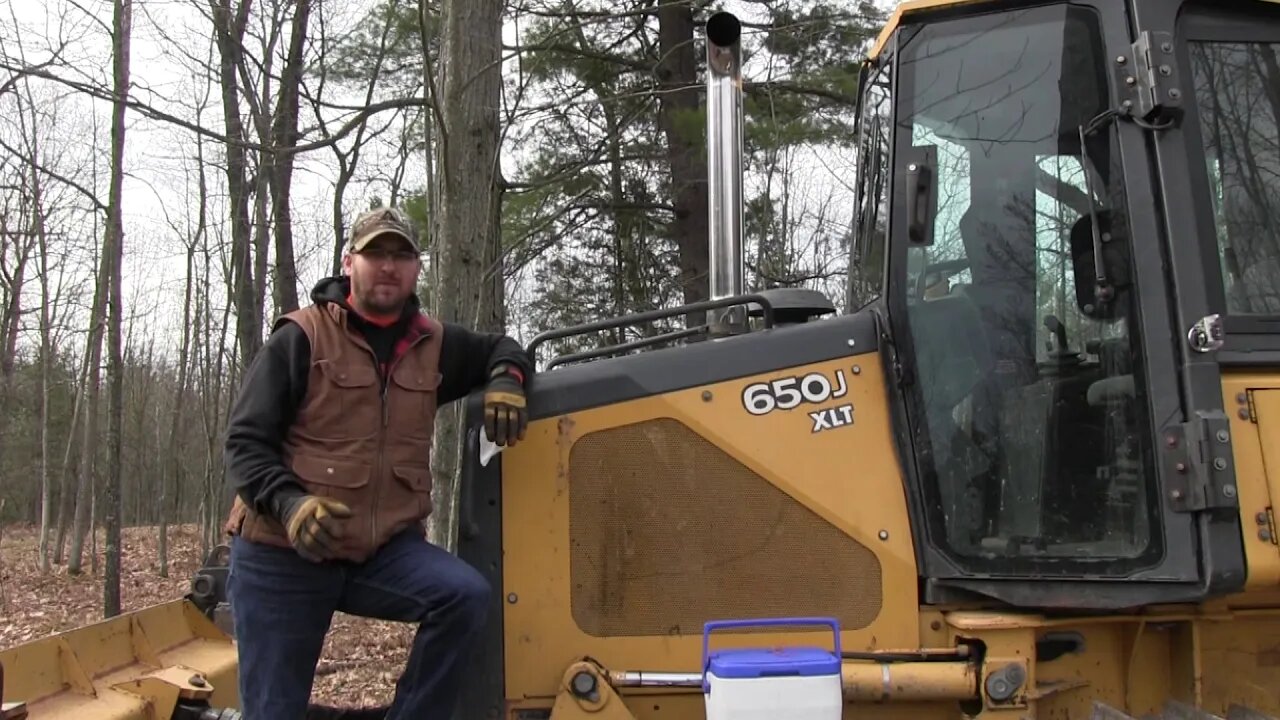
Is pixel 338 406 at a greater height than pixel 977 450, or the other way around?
pixel 338 406

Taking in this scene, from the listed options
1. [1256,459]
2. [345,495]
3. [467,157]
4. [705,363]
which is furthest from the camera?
[467,157]

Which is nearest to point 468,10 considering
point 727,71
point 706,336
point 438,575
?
point 727,71

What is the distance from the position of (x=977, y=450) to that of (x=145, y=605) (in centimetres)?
1409

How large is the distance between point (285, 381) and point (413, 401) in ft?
1.14

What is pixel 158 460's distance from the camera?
35.2 m

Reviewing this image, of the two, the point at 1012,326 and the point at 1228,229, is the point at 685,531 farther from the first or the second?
the point at 1228,229

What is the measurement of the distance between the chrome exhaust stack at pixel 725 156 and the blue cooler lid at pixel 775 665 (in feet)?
4.52

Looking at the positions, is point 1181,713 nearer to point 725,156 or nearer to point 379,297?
point 725,156

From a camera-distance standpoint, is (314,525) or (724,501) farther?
(724,501)

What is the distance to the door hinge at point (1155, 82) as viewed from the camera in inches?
105

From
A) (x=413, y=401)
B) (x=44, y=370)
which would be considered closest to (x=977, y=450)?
(x=413, y=401)

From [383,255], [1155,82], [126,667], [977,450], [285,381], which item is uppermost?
[1155,82]

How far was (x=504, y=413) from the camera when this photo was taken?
2.77m

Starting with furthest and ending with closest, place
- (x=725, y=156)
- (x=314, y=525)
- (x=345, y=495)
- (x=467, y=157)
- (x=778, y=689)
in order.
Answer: (x=467, y=157) < (x=725, y=156) < (x=345, y=495) < (x=314, y=525) < (x=778, y=689)
